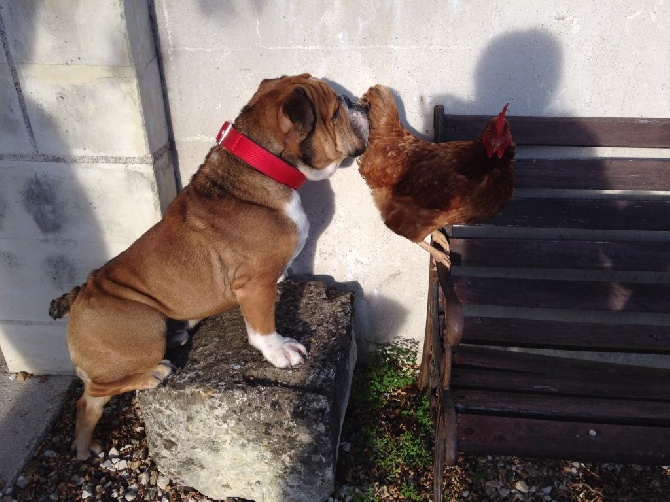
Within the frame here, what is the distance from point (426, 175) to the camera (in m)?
2.81

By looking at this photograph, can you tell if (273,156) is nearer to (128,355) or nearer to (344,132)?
(344,132)

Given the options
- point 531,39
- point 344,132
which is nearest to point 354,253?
point 344,132

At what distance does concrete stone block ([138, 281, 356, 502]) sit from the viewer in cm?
Answer: 258

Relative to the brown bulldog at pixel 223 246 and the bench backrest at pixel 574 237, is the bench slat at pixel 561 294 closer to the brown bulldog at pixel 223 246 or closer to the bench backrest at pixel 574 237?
the bench backrest at pixel 574 237

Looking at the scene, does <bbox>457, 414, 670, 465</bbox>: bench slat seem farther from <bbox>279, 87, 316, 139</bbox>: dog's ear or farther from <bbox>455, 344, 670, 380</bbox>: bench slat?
<bbox>279, 87, 316, 139</bbox>: dog's ear

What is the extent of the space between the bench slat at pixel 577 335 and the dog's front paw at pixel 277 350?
1.09 metres

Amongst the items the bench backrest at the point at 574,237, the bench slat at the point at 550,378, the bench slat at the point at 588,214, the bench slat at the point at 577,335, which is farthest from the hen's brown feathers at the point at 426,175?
the bench slat at the point at 550,378

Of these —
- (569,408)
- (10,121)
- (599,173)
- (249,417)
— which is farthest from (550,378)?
(10,121)

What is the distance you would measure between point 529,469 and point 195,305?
233 cm

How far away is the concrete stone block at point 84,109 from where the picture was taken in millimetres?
2719

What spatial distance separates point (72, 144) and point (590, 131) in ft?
10.1

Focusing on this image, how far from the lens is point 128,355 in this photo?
264 centimetres

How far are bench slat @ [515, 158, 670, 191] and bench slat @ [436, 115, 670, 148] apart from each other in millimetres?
127

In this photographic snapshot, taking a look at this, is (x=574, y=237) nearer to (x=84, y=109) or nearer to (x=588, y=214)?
(x=588, y=214)
